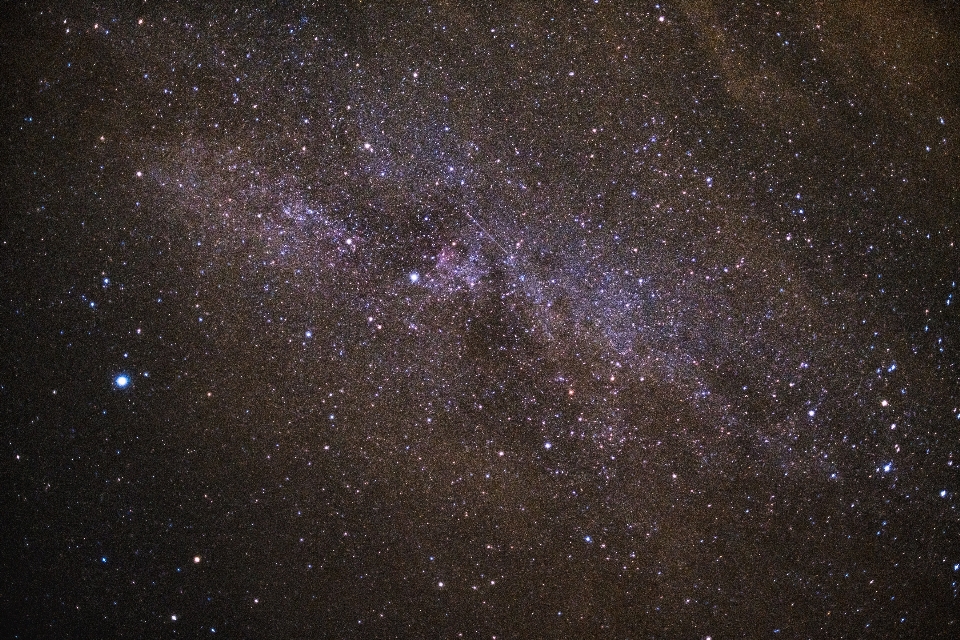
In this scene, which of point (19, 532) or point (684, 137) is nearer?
point (684, 137)

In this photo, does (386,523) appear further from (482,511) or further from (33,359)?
(33,359)

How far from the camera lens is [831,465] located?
37.1 inches

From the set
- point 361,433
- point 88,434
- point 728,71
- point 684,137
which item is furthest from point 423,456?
point 728,71

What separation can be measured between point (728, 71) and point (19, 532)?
2.02 metres

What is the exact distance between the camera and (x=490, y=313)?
936 millimetres

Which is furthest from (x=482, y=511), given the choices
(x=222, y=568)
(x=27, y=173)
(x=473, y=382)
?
(x=27, y=173)

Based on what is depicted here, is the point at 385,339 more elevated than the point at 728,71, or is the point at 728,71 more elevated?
the point at 728,71

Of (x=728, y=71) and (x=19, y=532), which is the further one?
(x=19, y=532)

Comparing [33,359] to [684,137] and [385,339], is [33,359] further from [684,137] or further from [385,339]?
[684,137]

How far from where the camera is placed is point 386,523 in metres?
0.98

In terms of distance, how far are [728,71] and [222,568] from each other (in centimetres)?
165

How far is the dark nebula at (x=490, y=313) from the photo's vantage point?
2.99ft

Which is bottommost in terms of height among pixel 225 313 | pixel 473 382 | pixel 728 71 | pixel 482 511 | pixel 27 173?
pixel 482 511

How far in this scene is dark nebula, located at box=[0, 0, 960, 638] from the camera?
35.9 inches
